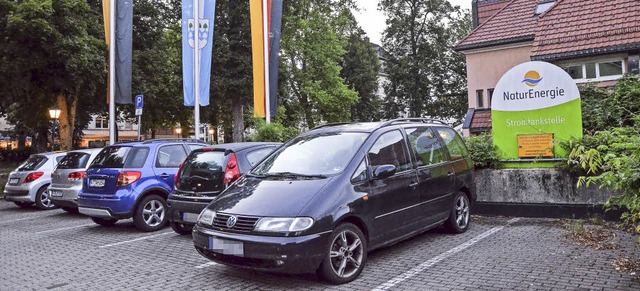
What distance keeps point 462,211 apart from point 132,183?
5.85 m

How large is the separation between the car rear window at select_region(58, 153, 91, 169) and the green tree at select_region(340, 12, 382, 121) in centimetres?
3942

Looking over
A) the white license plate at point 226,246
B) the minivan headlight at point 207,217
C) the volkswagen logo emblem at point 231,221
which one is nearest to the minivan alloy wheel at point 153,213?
the minivan headlight at point 207,217

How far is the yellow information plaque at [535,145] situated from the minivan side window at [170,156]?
675cm

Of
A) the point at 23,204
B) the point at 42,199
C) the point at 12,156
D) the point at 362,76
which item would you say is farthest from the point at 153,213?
the point at 362,76

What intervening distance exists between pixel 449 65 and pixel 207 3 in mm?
32943

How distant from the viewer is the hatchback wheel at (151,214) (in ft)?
29.8

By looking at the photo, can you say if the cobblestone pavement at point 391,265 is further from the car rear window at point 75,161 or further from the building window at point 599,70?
the building window at point 599,70

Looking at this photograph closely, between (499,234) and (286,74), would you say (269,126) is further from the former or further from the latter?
(286,74)

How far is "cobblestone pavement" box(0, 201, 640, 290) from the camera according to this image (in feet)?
17.2

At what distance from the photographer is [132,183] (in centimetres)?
893

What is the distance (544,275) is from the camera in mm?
5359

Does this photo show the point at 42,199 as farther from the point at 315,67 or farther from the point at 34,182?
the point at 315,67

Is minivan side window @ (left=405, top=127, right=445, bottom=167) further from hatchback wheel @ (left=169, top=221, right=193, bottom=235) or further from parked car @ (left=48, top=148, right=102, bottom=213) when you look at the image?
parked car @ (left=48, top=148, right=102, bottom=213)

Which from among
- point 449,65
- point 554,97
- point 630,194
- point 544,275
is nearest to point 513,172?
point 554,97
